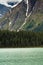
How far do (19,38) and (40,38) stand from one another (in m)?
12.6

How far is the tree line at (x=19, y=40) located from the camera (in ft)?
583

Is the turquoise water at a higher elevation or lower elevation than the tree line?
higher

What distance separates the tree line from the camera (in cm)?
17779

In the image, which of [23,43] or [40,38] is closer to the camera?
[23,43]

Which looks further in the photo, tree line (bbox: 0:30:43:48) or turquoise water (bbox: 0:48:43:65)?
tree line (bbox: 0:30:43:48)

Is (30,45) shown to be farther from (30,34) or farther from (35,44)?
(30,34)

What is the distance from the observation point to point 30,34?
198 metres

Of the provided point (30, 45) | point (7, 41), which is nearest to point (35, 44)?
point (30, 45)

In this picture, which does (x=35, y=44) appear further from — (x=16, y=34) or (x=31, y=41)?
(x=16, y=34)

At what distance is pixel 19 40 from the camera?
7244 inches

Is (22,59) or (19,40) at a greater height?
(22,59)

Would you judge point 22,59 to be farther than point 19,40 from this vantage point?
No

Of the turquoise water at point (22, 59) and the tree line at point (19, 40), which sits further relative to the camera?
the tree line at point (19, 40)

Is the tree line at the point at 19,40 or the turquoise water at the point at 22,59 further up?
the turquoise water at the point at 22,59
